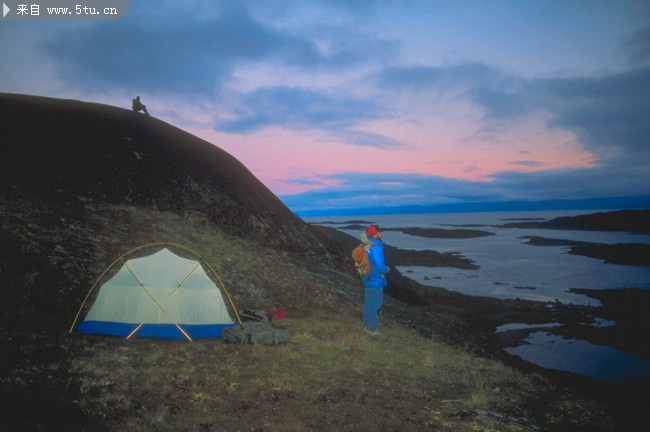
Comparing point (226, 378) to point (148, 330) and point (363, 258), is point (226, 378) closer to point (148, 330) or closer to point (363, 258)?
point (148, 330)

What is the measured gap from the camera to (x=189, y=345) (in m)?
9.39

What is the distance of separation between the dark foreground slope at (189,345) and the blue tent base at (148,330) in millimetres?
381

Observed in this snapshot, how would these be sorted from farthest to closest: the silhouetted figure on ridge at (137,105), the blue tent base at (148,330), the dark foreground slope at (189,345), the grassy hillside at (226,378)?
the silhouetted figure on ridge at (137,105) → the blue tent base at (148,330) → the dark foreground slope at (189,345) → the grassy hillside at (226,378)

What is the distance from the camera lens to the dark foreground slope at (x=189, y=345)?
631 cm

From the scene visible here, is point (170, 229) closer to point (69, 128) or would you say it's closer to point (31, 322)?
point (31, 322)

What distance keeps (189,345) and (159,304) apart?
59.9 inches

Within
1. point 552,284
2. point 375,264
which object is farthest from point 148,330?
point 552,284

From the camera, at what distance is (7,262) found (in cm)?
1095

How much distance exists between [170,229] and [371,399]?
14.9 m

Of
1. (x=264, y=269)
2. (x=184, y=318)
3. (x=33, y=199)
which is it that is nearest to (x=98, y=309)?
(x=184, y=318)

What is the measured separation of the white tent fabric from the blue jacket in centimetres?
461

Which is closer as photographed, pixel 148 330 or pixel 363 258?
pixel 148 330

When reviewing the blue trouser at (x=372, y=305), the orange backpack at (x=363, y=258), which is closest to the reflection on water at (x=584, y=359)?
the blue trouser at (x=372, y=305)

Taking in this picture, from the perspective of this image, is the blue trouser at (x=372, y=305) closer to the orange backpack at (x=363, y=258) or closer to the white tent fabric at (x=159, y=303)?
the orange backpack at (x=363, y=258)
